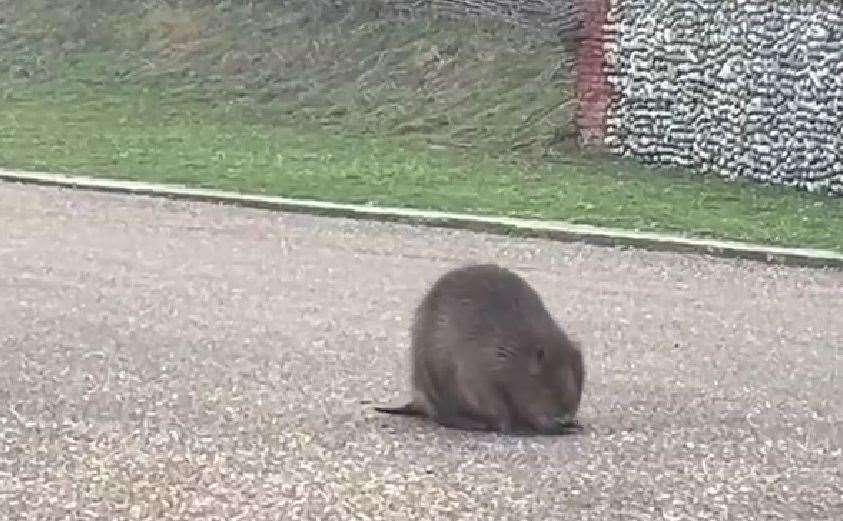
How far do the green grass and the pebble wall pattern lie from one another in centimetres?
37

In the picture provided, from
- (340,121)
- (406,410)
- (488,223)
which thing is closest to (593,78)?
(340,121)

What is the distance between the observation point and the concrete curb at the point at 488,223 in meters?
12.9

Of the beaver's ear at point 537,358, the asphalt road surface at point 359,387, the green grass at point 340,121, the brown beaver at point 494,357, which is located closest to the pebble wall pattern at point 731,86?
the green grass at point 340,121

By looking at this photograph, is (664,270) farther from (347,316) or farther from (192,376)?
(192,376)

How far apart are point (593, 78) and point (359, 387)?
40.9 feet

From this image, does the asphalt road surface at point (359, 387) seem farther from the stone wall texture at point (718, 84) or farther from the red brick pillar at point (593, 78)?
the red brick pillar at point (593, 78)

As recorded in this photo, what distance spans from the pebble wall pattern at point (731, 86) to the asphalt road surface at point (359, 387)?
5200 millimetres

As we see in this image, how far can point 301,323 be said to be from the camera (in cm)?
935

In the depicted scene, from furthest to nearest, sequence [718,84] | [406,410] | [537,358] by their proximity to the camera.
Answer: [718,84]
[406,410]
[537,358]

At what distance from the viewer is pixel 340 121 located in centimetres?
2175

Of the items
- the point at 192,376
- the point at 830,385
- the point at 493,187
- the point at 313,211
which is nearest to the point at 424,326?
the point at 192,376

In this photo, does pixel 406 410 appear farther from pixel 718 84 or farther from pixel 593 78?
pixel 593 78

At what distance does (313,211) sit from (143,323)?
5806 mm

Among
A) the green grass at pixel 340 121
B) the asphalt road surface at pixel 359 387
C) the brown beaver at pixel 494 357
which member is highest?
the brown beaver at pixel 494 357
